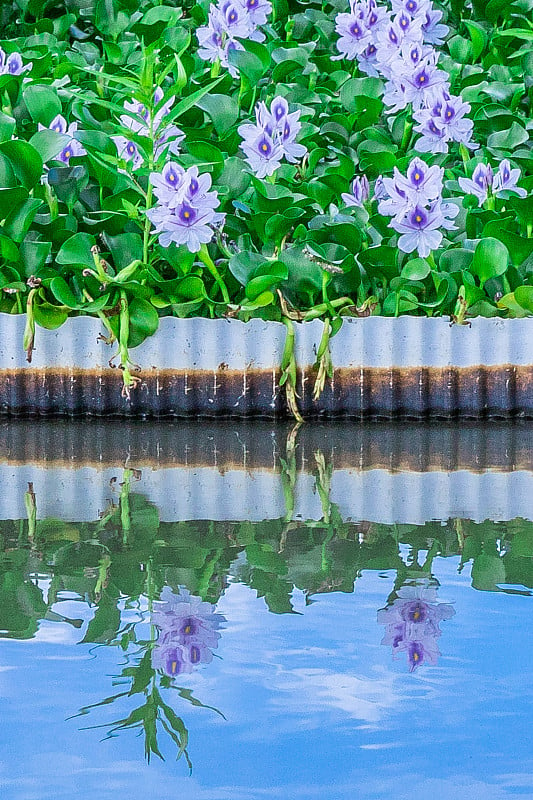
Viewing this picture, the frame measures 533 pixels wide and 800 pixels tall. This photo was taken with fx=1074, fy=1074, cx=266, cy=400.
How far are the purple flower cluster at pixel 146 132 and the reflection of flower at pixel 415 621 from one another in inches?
61.8

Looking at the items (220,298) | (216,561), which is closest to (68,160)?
(220,298)

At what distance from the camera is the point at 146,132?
2.74 meters

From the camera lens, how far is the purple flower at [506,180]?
277cm

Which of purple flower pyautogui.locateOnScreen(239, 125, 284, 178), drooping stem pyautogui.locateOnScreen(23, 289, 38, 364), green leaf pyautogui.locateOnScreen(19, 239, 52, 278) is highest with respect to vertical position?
purple flower pyautogui.locateOnScreen(239, 125, 284, 178)

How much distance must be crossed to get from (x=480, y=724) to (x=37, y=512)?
92 cm

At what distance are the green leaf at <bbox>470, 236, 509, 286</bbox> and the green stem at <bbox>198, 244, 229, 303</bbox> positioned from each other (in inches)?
23.4

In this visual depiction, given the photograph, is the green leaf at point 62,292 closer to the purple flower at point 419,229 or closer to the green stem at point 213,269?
the green stem at point 213,269

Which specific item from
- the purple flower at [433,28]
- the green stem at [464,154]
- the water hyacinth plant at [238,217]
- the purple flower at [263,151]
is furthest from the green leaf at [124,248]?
the purple flower at [433,28]

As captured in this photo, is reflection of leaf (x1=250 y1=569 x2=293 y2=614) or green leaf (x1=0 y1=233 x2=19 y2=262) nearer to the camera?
reflection of leaf (x1=250 y1=569 x2=293 y2=614)

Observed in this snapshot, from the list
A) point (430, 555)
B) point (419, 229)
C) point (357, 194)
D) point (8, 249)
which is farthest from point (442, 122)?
point (430, 555)

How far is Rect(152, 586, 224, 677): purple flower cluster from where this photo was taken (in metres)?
0.97

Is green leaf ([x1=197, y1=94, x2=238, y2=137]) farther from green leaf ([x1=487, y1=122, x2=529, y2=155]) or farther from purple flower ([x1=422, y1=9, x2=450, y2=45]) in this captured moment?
purple flower ([x1=422, y1=9, x2=450, y2=45])

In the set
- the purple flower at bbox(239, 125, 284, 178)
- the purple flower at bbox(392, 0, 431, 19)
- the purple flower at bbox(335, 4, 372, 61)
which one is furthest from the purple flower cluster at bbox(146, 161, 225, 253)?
the purple flower at bbox(392, 0, 431, 19)

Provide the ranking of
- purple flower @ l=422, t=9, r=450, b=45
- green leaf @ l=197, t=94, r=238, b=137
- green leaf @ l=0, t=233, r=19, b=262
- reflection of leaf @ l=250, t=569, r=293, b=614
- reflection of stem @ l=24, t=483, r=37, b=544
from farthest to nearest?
purple flower @ l=422, t=9, r=450, b=45
green leaf @ l=197, t=94, r=238, b=137
green leaf @ l=0, t=233, r=19, b=262
reflection of stem @ l=24, t=483, r=37, b=544
reflection of leaf @ l=250, t=569, r=293, b=614
